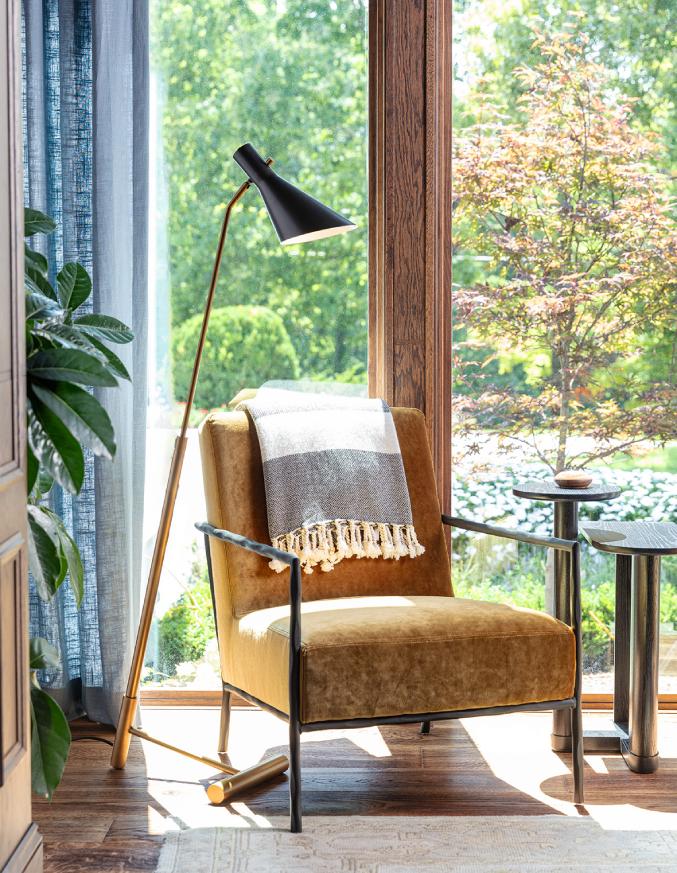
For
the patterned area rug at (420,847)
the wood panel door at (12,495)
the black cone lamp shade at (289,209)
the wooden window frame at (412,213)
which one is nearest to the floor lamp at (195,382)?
the black cone lamp shade at (289,209)

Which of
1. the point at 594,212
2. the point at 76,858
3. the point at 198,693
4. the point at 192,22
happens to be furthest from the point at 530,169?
the point at 76,858

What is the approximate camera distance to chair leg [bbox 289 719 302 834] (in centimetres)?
218

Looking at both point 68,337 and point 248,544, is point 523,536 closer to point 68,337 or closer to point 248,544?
point 248,544

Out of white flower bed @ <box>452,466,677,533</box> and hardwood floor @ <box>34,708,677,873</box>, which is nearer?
hardwood floor @ <box>34,708,677,873</box>

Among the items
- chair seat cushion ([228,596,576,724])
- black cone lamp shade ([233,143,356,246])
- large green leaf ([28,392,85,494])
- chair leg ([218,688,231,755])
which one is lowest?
chair leg ([218,688,231,755])

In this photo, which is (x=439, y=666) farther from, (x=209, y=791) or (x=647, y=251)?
(x=647, y=251)

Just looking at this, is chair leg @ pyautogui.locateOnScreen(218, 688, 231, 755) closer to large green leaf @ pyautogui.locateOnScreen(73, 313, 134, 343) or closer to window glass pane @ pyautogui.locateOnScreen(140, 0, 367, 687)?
window glass pane @ pyautogui.locateOnScreen(140, 0, 367, 687)

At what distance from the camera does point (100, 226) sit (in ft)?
9.45

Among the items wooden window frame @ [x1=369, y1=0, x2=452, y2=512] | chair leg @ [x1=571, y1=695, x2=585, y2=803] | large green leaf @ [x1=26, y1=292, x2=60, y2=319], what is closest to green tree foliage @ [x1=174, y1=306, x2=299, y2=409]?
wooden window frame @ [x1=369, y1=0, x2=452, y2=512]

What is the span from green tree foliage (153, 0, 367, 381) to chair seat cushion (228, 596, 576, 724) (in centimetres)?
103

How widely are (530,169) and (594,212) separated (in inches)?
9.3

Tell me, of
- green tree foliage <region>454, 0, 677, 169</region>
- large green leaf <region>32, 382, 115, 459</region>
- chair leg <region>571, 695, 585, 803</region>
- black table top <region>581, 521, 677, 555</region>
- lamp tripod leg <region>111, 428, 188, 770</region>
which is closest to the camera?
large green leaf <region>32, 382, 115, 459</region>

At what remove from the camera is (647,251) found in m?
3.08

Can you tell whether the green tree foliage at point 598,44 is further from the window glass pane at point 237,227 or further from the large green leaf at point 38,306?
the large green leaf at point 38,306
